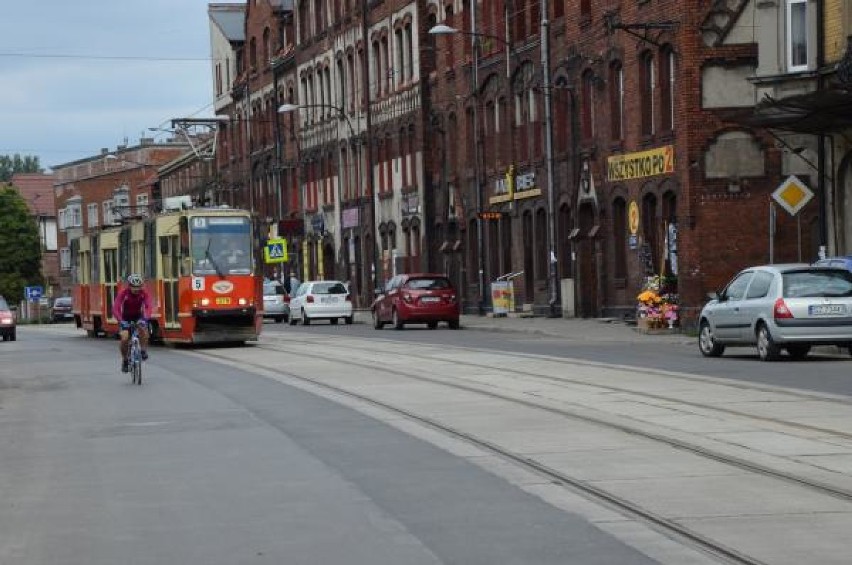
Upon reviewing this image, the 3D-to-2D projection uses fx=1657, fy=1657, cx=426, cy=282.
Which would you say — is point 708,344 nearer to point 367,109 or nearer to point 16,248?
point 367,109

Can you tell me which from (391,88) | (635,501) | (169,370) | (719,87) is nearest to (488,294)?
(391,88)

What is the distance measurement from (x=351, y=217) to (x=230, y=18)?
28154mm

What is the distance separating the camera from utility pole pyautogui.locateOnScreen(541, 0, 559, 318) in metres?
47.6

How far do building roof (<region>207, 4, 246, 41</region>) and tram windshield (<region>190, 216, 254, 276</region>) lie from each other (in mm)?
58994

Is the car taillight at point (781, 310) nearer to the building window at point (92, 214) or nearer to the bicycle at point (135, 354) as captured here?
the bicycle at point (135, 354)

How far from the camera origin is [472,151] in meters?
57.7

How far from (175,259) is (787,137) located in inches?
553

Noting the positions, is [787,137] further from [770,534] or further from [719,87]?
[770,534]

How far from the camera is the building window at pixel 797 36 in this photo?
35719mm

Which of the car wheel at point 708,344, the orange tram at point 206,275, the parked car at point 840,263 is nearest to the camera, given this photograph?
the parked car at point 840,263

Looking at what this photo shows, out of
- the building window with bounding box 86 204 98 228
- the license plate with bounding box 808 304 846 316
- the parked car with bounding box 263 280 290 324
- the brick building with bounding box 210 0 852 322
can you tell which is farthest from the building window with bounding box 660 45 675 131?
the building window with bounding box 86 204 98 228

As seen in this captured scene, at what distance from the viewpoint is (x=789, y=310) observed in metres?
25.3

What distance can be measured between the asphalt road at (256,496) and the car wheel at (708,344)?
978 centimetres

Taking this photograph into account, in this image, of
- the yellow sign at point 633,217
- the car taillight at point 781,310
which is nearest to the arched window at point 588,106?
the yellow sign at point 633,217
